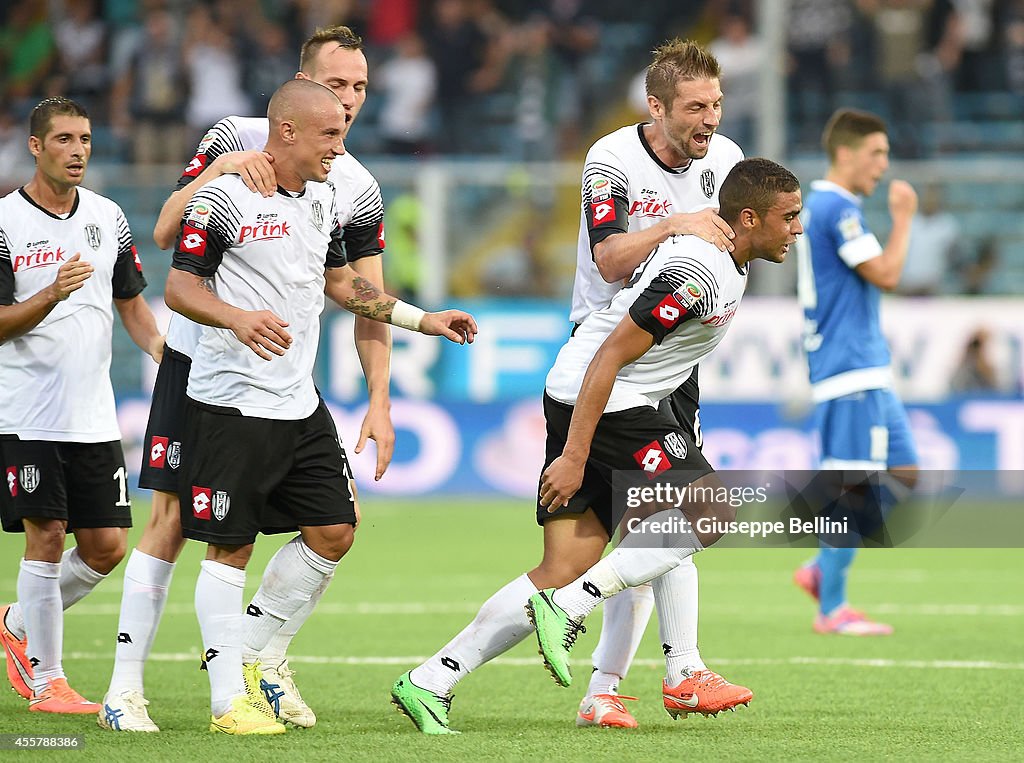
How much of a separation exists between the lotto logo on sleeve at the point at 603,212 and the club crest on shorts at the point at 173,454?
1.83 metres

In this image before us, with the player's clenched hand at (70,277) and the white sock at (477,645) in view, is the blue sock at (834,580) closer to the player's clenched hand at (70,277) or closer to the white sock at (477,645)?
the white sock at (477,645)

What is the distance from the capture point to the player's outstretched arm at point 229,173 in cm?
569

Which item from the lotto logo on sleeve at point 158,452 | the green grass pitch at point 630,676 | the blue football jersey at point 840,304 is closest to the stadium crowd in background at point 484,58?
the green grass pitch at point 630,676

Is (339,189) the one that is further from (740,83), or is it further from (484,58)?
(484,58)

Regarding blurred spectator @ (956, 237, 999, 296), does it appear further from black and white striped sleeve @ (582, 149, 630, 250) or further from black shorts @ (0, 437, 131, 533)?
black shorts @ (0, 437, 131, 533)

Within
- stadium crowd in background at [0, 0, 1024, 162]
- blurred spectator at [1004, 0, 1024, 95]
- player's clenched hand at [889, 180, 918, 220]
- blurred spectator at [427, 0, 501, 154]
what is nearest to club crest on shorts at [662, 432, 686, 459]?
player's clenched hand at [889, 180, 918, 220]

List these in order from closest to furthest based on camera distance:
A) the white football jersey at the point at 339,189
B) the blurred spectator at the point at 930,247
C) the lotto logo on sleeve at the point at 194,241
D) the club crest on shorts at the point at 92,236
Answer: the lotto logo on sleeve at the point at 194,241 < the white football jersey at the point at 339,189 < the club crest on shorts at the point at 92,236 < the blurred spectator at the point at 930,247

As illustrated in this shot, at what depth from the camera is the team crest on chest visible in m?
6.26

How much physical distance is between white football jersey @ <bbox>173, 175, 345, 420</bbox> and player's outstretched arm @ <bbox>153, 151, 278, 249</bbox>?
41mm

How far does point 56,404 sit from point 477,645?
214 centimetres

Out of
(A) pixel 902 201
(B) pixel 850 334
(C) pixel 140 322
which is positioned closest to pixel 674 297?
(C) pixel 140 322

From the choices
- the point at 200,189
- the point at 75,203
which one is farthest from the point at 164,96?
the point at 200,189

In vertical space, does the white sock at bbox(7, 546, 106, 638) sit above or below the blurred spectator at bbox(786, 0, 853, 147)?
below

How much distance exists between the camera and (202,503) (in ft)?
18.8
